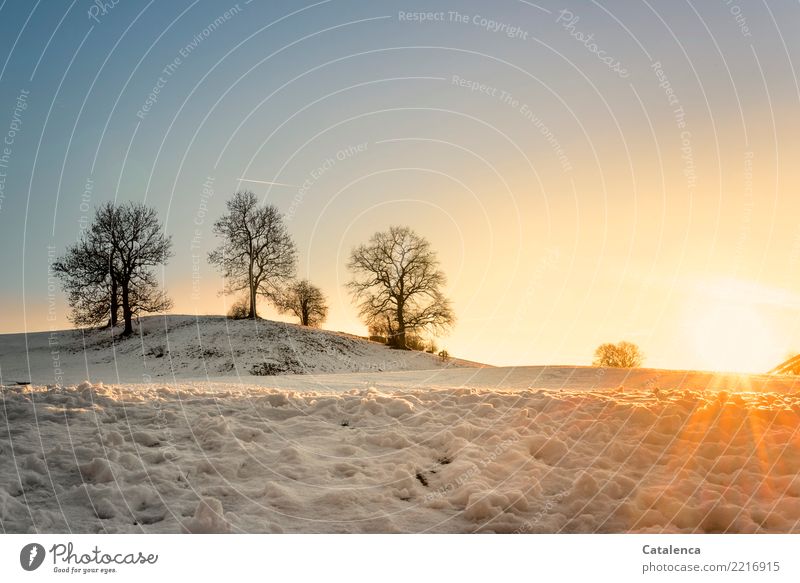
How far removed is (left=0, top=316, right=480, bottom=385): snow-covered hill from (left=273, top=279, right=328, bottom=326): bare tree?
181 centimetres

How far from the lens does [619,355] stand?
37625 millimetres

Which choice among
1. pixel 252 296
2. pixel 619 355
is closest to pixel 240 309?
pixel 252 296

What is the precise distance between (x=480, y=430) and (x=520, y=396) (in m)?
1.73

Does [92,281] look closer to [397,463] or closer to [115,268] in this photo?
[115,268]

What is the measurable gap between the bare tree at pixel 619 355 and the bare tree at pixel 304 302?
20.7m

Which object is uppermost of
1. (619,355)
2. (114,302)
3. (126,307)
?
(114,302)

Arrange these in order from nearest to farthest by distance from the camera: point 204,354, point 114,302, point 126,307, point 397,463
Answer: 1. point 397,463
2. point 204,354
3. point 114,302
4. point 126,307

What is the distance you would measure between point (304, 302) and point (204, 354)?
14491 millimetres

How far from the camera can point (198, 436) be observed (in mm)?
8422

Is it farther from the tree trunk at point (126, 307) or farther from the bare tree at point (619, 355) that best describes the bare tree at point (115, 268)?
the bare tree at point (619, 355)

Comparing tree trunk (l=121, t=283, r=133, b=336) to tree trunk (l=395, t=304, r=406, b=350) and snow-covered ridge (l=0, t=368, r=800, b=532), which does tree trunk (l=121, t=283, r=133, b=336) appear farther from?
snow-covered ridge (l=0, t=368, r=800, b=532)

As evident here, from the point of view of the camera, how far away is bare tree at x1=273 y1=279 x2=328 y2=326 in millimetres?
40000
